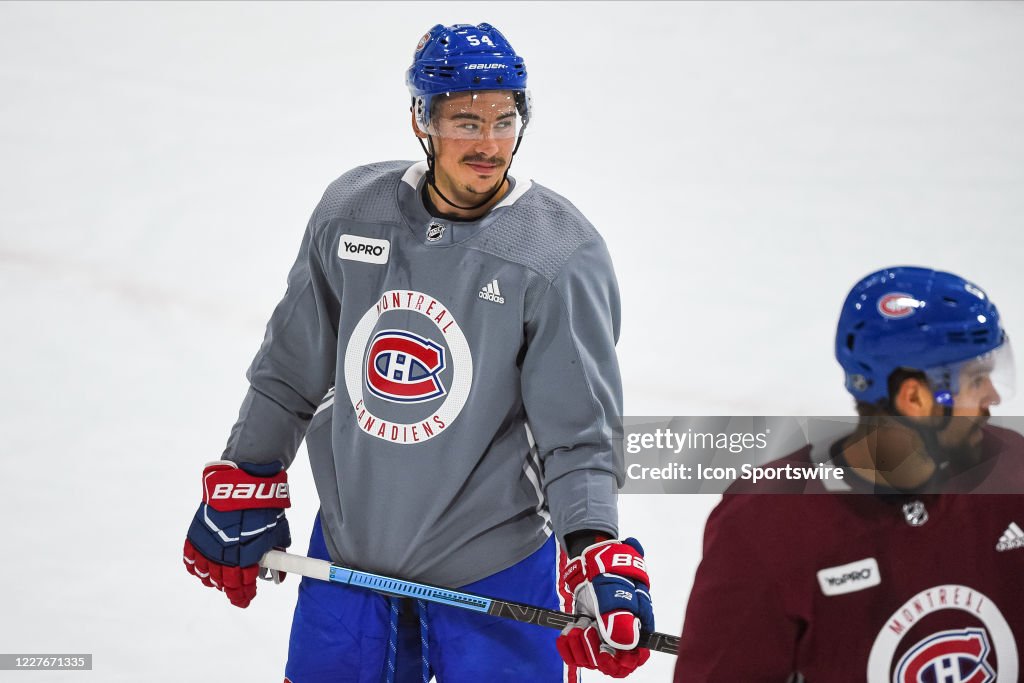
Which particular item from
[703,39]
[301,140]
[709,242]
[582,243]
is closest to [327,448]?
[582,243]

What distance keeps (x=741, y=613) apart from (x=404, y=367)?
0.78 meters

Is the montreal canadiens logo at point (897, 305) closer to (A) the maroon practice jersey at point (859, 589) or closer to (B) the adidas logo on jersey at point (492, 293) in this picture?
(A) the maroon practice jersey at point (859, 589)

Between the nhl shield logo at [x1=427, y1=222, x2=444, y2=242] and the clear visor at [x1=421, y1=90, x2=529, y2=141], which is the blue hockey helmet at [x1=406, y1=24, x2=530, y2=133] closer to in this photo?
the clear visor at [x1=421, y1=90, x2=529, y2=141]

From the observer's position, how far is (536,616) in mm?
1909

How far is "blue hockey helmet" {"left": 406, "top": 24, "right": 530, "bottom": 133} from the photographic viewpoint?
1.93 metres

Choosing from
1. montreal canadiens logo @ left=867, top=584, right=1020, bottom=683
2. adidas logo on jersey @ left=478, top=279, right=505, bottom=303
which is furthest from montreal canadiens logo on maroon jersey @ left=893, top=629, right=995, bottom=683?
adidas logo on jersey @ left=478, top=279, right=505, bottom=303

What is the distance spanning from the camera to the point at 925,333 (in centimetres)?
131

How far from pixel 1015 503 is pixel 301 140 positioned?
4.19m

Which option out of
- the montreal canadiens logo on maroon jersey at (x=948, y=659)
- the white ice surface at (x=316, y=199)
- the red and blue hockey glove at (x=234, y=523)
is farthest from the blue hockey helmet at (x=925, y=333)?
the white ice surface at (x=316, y=199)

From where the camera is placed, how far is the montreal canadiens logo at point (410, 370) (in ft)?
6.37

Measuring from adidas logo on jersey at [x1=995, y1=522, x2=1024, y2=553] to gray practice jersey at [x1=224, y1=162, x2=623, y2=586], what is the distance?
2.09ft

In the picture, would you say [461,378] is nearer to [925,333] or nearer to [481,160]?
[481,160]

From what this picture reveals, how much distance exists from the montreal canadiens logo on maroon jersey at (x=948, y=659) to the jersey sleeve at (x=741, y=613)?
12 cm

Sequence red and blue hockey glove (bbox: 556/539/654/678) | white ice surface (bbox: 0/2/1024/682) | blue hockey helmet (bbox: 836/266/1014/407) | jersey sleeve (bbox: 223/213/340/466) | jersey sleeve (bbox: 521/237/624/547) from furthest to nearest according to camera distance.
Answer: white ice surface (bbox: 0/2/1024/682) → jersey sleeve (bbox: 223/213/340/466) → jersey sleeve (bbox: 521/237/624/547) → red and blue hockey glove (bbox: 556/539/654/678) → blue hockey helmet (bbox: 836/266/1014/407)
